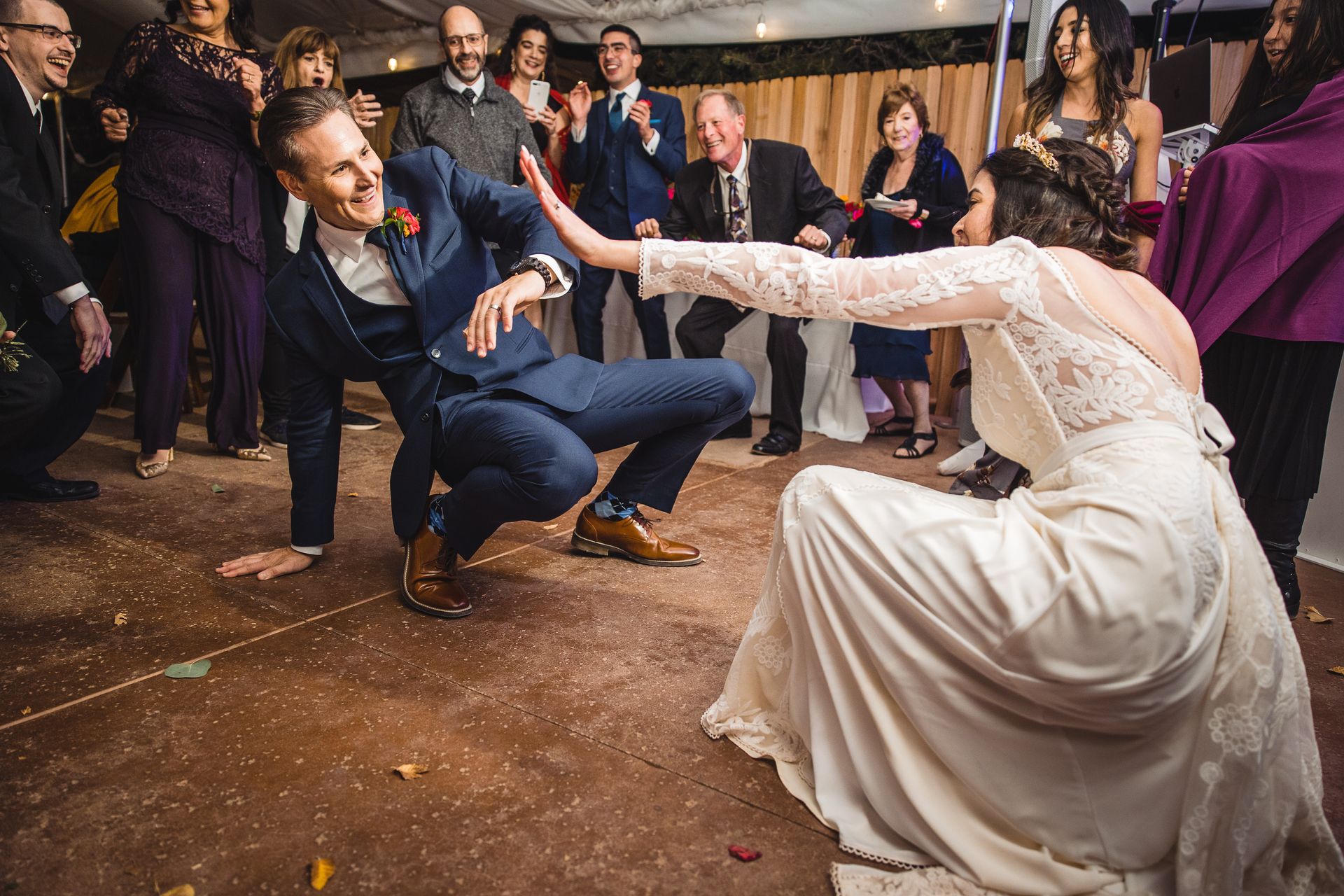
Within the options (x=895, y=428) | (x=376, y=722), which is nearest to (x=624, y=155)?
(x=895, y=428)

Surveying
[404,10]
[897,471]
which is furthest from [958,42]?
[404,10]

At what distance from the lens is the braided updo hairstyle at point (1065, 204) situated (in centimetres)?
175

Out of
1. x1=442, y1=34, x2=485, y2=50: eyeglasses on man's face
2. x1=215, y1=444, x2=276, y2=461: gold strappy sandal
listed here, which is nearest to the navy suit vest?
x1=442, y1=34, x2=485, y2=50: eyeglasses on man's face

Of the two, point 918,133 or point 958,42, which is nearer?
point 918,133

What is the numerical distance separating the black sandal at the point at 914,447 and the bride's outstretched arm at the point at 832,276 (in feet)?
9.89

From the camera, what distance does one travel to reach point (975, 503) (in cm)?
160

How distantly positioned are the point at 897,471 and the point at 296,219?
10.3ft

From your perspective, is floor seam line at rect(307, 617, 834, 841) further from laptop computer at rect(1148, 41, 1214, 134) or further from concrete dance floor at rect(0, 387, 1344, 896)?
laptop computer at rect(1148, 41, 1214, 134)

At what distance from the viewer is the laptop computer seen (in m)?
3.12

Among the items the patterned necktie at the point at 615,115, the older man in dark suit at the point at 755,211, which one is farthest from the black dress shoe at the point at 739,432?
the patterned necktie at the point at 615,115

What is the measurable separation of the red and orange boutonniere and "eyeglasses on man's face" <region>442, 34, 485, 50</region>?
2398mm

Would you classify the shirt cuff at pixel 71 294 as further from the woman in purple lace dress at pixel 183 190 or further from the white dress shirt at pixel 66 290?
the woman in purple lace dress at pixel 183 190

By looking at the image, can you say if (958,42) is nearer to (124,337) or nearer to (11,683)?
(124,337)

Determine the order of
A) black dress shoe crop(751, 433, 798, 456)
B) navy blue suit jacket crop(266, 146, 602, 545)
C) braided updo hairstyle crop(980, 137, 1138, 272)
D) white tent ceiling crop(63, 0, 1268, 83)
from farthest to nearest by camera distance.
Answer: white tent ceiling crop(63, 0, 1268, 83)
black dress shoe crop(751, 433, 798, 456)
navy blue suit jacket crop(266, 146, 602, 545)
braided updo hairstyle crop(980, 137, 1138, 272)
